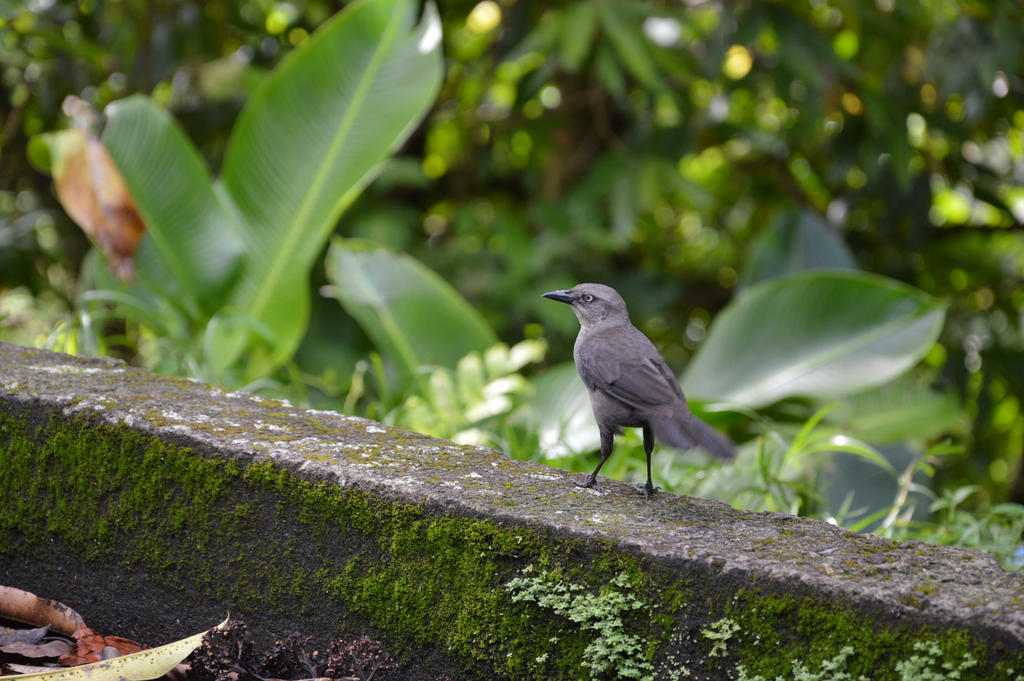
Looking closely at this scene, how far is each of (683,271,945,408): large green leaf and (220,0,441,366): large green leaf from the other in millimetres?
1827

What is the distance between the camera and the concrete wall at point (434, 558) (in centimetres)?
146

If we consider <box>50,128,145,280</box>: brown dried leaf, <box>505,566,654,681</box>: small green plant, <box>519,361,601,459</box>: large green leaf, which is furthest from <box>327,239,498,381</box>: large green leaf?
<box>505,566,654,681</box>: small green plant

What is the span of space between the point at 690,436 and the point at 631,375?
198 mm

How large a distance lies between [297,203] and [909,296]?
2768 millimetres

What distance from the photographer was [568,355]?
550 cm

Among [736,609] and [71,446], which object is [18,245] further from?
[736,609]

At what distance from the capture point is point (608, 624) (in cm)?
157

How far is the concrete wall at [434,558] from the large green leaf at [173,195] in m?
2.27

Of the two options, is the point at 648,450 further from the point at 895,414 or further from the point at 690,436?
the point at 895,414

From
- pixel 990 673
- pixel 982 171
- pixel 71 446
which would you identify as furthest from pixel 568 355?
pixel 990 673

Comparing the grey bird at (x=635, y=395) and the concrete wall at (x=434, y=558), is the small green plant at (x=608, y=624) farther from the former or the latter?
the grey bird at (x=635, y=395)

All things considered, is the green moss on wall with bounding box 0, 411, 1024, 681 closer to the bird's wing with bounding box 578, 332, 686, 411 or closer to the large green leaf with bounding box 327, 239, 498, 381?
the bird's wing with bounding box 578, 332, 686, 411

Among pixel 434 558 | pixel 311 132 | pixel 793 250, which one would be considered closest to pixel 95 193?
pixel 311 132

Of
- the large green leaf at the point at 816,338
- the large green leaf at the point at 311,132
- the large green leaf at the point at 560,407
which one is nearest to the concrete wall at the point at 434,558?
the large green leaf at the point at 560,407
